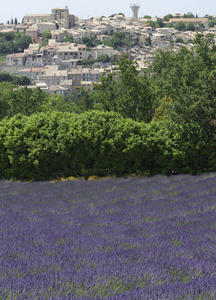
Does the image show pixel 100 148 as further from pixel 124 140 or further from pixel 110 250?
pixel 110 250

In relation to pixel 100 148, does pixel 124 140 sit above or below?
above

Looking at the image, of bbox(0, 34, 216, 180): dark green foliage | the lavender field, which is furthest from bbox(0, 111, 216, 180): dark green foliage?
the lavender field

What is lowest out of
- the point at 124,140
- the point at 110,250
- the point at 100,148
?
the point at 100,148

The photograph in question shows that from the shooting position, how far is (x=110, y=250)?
4.27 m

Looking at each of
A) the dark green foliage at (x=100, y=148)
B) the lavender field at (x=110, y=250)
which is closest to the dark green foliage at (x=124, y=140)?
the dark green foliage at (x=100, y=148)

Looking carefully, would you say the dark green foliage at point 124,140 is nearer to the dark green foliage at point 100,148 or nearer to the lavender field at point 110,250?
the dark green foliage at point 100,148

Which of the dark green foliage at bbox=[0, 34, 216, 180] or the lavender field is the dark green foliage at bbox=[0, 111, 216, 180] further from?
the lavender field

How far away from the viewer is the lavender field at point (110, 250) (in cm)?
291

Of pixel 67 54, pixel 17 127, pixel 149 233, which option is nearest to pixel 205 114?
pixel 17 127

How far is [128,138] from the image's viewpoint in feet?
52.0

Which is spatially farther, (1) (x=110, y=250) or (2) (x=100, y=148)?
(2) (x=100, y=148)

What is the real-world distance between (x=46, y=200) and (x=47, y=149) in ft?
22.8

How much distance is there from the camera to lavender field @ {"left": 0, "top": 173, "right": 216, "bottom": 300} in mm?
2912

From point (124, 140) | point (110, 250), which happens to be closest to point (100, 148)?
point (124, 140)
